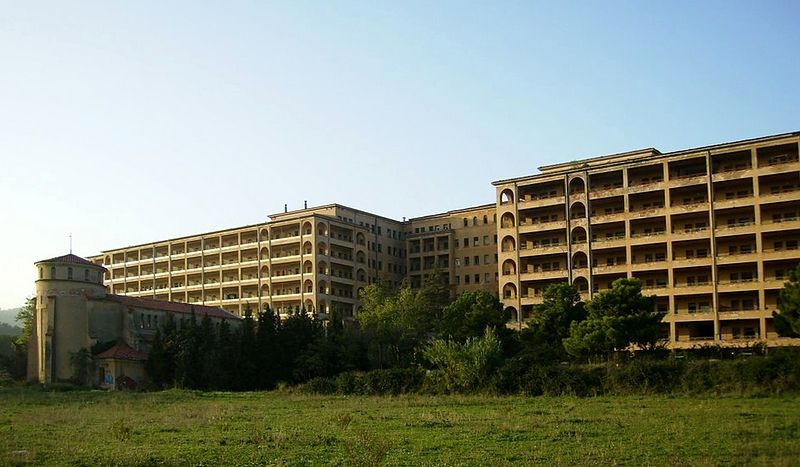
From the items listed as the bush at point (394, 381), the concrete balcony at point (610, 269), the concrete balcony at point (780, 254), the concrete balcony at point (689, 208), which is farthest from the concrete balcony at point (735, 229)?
the bush at point (394, 381)

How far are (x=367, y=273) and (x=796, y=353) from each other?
83195 mm

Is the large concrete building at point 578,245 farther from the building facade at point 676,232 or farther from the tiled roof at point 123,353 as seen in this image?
the tiled roof at point 123,353

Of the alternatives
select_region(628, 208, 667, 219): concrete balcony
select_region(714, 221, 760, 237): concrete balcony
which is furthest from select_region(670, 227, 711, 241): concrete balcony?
select_region(628, 208, 667, 219): concrete balcony

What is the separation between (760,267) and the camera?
89.9 meters

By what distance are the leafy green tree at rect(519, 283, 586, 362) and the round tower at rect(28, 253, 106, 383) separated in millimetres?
44782

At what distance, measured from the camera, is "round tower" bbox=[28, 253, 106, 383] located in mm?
88000

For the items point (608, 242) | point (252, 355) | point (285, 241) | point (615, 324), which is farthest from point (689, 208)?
point (285, 241)

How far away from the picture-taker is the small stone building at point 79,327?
284 ft

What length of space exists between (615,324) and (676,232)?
3035 cm

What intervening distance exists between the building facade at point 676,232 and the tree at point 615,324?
24248 millimetres

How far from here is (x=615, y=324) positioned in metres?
69.4

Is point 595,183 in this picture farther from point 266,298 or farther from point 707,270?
point 266,298

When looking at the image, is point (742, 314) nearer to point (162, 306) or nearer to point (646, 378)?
point (646, 378)

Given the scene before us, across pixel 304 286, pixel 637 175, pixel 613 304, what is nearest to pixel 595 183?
pixel 637 175
